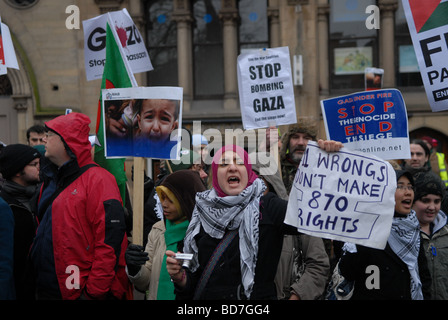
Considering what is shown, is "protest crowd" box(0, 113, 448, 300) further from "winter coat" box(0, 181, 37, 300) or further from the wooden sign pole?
the wooden sign pole

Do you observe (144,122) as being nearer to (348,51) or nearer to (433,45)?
(433,45)

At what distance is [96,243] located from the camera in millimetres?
3955

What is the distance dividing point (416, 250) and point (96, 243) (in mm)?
2242

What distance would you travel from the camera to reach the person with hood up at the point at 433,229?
4.06 meters

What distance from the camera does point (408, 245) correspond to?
3.69 m

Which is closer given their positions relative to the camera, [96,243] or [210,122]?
[96,243]

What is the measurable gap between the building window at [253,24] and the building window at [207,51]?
0.61 m

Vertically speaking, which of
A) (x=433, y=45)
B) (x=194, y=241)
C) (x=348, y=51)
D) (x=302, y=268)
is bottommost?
(x=302, y=268)

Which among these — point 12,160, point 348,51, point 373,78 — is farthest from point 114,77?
point 348,51

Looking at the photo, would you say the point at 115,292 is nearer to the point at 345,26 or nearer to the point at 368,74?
the point at 368,74

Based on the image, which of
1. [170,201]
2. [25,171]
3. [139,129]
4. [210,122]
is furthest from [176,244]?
[210,122]

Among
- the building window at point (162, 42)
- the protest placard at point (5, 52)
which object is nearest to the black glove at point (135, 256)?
the protest placard at point (5, 52)

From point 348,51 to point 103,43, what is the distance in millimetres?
8651
